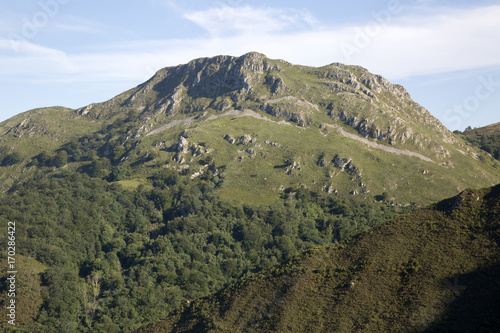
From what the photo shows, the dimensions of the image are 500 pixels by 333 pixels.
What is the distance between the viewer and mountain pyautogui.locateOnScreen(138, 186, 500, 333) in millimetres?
59656

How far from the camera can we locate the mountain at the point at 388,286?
196ft

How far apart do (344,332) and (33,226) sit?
6143 inches

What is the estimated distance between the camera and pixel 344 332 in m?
61.3

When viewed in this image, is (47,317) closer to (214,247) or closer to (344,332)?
(214,247)

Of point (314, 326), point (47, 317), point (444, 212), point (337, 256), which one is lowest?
point (47, 317)

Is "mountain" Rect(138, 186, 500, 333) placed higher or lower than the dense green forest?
higher

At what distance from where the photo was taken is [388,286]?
67.1 metres

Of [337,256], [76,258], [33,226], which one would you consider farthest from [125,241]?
[337,256]

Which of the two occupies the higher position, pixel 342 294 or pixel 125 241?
pixel 342 294

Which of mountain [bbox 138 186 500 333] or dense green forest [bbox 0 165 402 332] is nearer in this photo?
mountain [bbox 138 186 500 333]

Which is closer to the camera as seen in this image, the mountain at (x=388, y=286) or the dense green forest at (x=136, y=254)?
the mountain at (x=388, y=286)

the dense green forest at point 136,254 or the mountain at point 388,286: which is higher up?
the mountain at point 388,286

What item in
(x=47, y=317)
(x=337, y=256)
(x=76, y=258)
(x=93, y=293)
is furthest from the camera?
(x=76, y=258)

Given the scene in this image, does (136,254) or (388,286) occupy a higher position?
(388,286)
